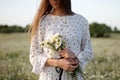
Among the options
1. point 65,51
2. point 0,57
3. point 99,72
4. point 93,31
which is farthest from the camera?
point 93,31

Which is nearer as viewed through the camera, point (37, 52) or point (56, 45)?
point (56, 45)

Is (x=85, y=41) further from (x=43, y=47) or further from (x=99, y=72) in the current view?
(x=99, y=72)

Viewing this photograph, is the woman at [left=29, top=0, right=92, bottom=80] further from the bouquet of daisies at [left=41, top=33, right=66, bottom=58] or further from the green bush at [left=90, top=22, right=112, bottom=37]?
the green bush at [left=90, top=22, right=112, bottom=37]

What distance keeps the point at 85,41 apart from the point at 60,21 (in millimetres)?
336

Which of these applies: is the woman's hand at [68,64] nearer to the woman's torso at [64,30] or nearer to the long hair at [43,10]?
the woman's torso at [64,30]

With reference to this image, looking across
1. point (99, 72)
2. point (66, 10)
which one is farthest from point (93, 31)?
point (66, 10)

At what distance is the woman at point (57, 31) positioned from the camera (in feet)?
15.2

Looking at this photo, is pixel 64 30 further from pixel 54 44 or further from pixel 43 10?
pixel 43 10

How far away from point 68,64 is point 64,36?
13.3 inches

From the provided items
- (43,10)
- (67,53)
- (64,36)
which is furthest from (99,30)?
(67,53)

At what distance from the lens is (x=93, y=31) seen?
176 feet

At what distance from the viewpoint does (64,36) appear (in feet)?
15.2

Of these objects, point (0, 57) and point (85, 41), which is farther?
point (0, 57)

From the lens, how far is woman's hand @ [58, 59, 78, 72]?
4441 millimetres
